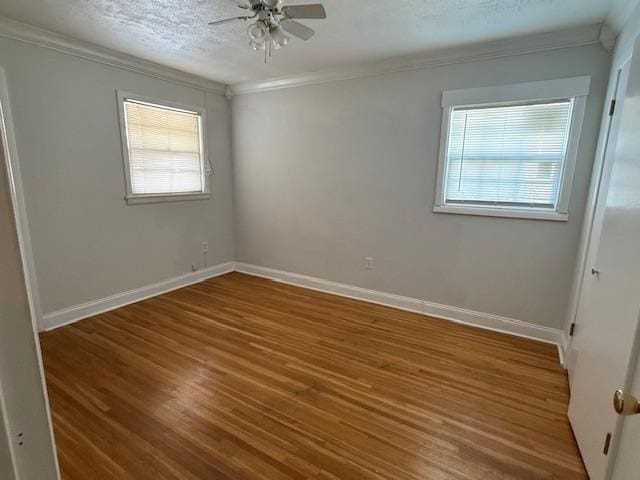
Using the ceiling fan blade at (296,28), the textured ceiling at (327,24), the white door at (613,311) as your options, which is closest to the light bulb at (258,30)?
the ceiling fan blade at (296,28)

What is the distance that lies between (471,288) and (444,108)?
1776 mm

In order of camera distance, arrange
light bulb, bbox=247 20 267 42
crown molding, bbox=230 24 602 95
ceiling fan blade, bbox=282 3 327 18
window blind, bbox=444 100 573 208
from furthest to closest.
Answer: window blind, bbox=444 100 573 208
crown molding, bbox=230 24 602 95
light bulb, bbox=247 20 267 42
ceiling fan blade, bbox=282 3 327 18

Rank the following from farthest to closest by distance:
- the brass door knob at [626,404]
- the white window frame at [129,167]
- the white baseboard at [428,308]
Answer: the white window frame at [129,167], the white baseboard at [428,308], the brass door knob at [626,404]

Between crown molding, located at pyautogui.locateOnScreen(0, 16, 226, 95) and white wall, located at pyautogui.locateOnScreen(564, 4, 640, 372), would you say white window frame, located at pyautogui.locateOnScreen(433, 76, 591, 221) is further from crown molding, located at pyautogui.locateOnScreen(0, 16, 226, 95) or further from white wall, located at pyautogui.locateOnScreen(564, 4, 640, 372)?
crown molding, located at pyautogui.locateOnScreen(0, 16, 226, 95)

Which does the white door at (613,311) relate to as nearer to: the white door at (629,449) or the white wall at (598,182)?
the white door at (629,449)

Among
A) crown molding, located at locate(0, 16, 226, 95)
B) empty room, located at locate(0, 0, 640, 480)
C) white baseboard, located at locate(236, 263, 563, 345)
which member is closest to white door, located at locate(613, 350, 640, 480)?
empty room, located at locate(0, 0, 640, 480)

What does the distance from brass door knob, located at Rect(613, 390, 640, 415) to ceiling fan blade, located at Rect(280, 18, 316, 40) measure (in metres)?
2.34

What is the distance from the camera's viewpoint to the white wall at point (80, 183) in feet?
9.23

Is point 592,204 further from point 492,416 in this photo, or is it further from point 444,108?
point 492,416

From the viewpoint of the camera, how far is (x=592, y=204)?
243 cm

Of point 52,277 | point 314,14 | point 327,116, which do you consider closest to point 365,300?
point 327,116

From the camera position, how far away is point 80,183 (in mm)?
3168

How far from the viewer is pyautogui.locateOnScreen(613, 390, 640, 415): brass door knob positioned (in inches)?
34.4

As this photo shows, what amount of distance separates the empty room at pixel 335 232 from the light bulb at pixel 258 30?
0.9 inches
